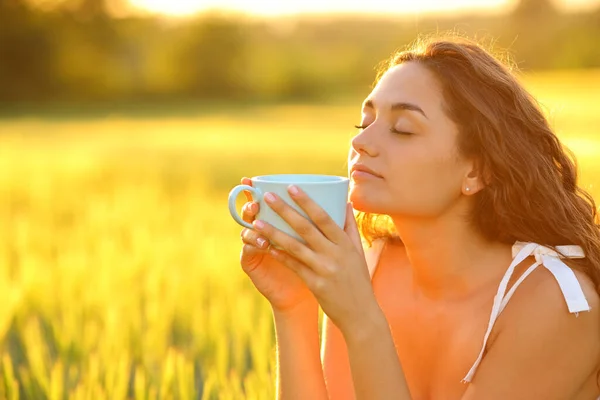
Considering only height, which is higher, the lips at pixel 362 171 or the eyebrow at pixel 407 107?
the eyebrow at pixel 407 107

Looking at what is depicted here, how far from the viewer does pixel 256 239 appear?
5.99 feet

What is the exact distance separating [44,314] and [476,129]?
2170 mm

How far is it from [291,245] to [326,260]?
0.08 meters

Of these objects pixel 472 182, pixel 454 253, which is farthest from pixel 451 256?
pixel 472 182

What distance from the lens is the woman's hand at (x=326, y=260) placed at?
A: 5.69 feet

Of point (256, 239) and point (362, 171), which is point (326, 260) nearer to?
point (256, 239)


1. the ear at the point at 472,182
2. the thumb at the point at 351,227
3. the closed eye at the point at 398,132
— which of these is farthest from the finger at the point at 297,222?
the ear at the point at 472,182

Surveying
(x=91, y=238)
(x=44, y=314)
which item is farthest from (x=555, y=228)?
(x=91, y=238)

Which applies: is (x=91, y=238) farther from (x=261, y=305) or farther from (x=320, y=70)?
(x=320, y=70)

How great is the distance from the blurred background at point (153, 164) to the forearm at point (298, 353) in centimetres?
32

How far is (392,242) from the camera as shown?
8.49 feet

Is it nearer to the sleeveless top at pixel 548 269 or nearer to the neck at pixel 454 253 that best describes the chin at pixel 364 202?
the neck at pixel 454 253

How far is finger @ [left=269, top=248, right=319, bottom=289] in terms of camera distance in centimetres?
181

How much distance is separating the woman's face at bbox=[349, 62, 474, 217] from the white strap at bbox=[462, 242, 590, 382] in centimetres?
22
